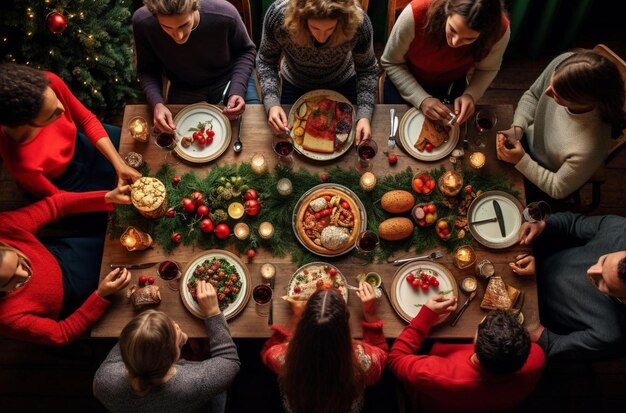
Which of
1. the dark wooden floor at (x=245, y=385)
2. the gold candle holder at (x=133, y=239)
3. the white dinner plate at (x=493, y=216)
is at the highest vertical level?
the white dinner plate at (x=493, y=216)

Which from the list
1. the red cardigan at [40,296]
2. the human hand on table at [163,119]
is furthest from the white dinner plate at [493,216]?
the red cardigan at [40,296]

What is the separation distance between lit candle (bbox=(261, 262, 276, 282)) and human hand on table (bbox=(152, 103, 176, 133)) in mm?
906

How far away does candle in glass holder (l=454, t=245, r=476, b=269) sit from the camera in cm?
229

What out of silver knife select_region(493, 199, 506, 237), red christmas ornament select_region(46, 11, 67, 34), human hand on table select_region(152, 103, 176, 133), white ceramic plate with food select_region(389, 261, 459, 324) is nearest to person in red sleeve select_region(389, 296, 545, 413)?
white ceramic plate with food select_region(389, 261, 459, 324)

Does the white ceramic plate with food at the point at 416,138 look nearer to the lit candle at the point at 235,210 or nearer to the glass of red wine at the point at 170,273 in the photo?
the lit candle at the point at 235,210

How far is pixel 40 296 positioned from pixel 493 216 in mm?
2312

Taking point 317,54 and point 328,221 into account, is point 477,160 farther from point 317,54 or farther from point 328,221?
point 317,54

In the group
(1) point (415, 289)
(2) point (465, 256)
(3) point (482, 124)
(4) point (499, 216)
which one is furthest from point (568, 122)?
(1) point (415, 289)

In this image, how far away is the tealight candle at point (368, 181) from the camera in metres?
2.38

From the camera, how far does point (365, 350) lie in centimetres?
220

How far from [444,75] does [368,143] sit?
85cm

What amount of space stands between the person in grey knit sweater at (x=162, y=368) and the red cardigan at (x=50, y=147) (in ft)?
3.42

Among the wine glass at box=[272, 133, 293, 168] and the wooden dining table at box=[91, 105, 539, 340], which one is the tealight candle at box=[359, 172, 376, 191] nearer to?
the wooden dining table at box=[91, 105, 539, 340]

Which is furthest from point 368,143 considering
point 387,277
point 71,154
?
point 71,154
